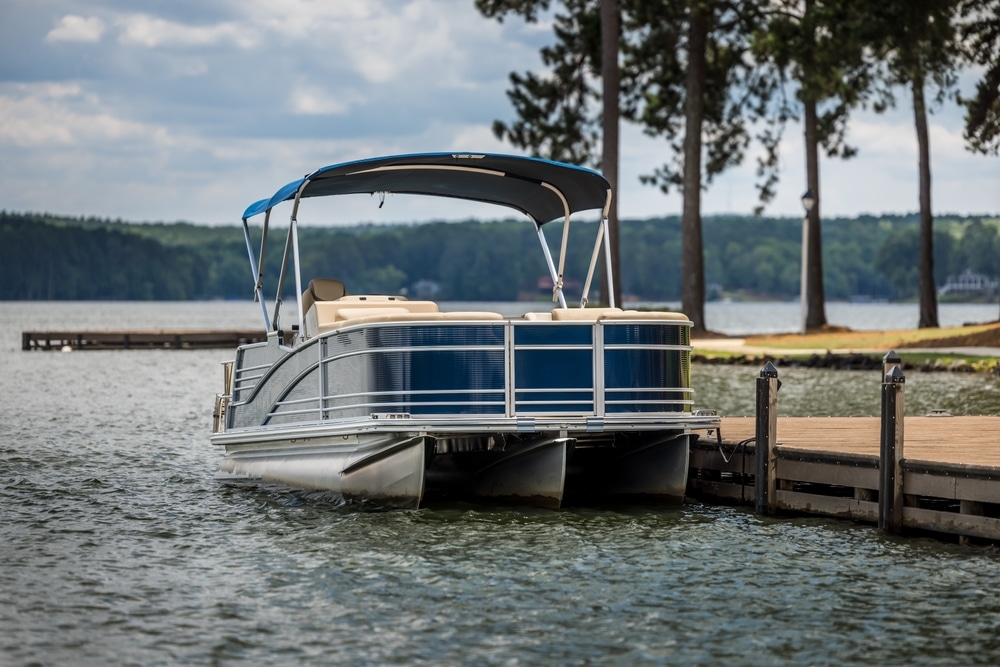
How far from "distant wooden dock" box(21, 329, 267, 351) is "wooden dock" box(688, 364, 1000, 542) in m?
45.6

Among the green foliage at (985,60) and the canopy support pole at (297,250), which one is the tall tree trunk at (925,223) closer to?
the green foliage at (985,60)

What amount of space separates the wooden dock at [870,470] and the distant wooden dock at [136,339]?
45.6 m

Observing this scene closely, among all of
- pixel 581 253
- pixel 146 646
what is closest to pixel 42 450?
pixel 146 646

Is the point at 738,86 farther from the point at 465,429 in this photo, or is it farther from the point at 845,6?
the point at 465,429

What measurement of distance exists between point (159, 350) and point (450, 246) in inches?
5239

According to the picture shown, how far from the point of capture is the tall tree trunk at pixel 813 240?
152ft

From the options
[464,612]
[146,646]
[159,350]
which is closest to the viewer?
[146,646]

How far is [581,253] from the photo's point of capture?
18325cm

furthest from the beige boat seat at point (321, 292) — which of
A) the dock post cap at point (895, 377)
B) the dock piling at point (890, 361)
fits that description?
the dock post cap at point (895, 377)

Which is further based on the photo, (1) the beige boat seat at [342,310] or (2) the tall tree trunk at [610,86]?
(2) the tall tree trunk at [610,86]

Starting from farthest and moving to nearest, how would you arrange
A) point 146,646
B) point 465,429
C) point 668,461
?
point 668,461, point 465,429, point 146,646

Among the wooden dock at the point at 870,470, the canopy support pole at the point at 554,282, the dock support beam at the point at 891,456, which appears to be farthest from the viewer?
the canopy support pole at the point at 554,282

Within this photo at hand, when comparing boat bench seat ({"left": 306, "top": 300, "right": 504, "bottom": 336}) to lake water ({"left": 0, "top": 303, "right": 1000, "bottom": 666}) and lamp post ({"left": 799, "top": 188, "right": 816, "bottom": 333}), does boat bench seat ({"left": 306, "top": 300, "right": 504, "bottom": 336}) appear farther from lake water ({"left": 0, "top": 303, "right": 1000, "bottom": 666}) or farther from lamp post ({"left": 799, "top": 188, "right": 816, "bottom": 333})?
lamp post ({"left": 799, "top": 188, "right": 816, "bottom": 333})

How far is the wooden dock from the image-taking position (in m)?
13.1
